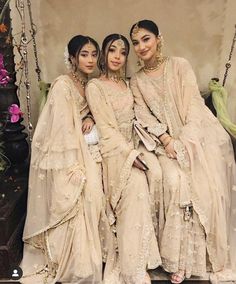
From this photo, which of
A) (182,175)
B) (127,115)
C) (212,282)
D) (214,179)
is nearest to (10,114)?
(127,115)

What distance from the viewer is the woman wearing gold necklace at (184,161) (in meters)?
2.07

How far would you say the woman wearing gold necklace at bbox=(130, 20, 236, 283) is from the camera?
2068 millimetres

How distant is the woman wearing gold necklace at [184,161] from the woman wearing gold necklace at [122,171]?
3.8 inches

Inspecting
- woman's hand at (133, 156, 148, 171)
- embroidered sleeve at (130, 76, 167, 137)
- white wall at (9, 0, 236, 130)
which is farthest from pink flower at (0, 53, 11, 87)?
woman's hand at (133, 156, 148, 171)

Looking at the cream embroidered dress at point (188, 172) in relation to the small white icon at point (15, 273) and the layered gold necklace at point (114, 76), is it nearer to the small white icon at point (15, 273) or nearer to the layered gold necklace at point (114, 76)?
the layered gold necklace at point (114, 76)

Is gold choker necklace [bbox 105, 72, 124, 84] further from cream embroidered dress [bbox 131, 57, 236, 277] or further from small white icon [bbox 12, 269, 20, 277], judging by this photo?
small white icon [bbox 12, 269, 20, 277]

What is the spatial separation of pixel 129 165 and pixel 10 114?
85 cm

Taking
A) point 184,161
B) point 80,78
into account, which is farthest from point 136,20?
point 184,161

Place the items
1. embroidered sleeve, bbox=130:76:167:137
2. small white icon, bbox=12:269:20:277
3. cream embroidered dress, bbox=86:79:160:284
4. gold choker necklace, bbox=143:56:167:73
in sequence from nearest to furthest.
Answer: cream embroidered dress, bbox=86:79:160:284, small white icon, bbox=12:269:20:277, embroidered sleeve, bbox=130:76:167:137, gold choker necklace, bbox=143:56:167:73

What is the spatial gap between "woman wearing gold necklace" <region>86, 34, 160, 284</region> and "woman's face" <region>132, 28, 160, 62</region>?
0.08m

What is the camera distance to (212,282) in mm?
2088

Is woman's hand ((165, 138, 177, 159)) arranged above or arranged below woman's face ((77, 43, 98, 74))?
below

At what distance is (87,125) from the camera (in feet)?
7.70

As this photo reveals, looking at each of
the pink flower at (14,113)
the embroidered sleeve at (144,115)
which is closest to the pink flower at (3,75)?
the pink flower at (14,113)
